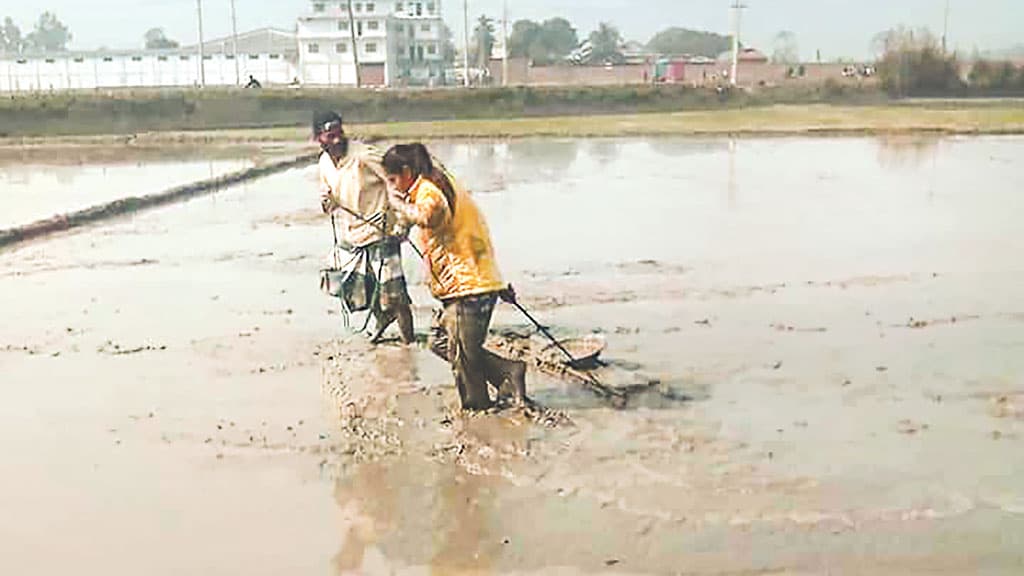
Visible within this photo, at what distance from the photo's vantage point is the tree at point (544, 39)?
108500 millimetres

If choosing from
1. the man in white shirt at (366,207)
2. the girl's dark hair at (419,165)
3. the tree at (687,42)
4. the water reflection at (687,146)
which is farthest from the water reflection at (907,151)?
the tree at (687,42)

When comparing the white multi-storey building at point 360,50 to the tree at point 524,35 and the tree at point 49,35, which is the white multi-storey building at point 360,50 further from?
the tree at point 49,35

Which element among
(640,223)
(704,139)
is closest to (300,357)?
(640,223)

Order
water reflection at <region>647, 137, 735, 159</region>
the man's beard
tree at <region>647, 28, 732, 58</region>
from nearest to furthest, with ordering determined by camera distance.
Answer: the man's beard < water reflection at <region>647, 137, 735, 159</region> < tree at <region>647, 28, 732, 58</region>

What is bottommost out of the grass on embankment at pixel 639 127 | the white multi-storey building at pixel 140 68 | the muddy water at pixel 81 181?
the muddy water at pixel 81 181

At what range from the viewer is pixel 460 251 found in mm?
6434

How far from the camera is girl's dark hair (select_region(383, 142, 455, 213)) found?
628 centimetres

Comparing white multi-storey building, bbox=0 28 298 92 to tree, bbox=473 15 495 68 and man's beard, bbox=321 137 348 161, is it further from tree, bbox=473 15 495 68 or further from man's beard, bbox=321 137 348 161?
man's beard, bbox=321 137 348 161

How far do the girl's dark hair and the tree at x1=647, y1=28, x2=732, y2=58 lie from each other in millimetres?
131772

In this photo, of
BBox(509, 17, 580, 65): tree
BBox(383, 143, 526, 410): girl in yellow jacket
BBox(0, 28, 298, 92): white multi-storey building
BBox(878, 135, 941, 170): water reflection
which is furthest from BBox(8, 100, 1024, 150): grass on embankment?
BBox(509, 17, 580, 65): tree

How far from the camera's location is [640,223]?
15.5m

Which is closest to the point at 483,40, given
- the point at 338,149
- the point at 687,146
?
the point at 687,146

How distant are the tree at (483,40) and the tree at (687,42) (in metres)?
42.5

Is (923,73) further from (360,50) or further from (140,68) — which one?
(140,68)
